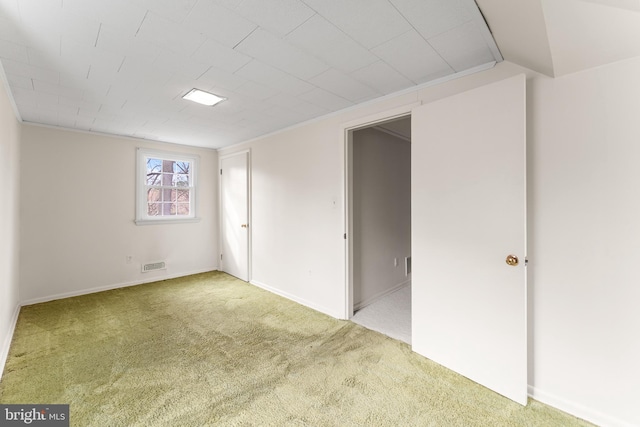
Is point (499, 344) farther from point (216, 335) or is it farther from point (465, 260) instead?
point (216, 335)

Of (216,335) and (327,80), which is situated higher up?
(327,80)

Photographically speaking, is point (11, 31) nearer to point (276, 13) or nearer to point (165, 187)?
point (276, 13)

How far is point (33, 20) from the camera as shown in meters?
1.52

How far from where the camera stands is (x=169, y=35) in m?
1.66

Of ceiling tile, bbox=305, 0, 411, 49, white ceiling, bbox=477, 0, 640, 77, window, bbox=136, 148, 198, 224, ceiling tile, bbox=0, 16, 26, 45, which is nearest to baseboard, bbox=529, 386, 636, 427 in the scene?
white ceiling, bbox=477, 0, 640, 77

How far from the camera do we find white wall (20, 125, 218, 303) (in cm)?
352

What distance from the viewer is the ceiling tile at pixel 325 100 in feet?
8.42

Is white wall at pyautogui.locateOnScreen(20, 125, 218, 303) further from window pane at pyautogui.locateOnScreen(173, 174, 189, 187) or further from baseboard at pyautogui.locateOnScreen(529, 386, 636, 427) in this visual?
baseboard at pyautogui.locateOnScreen(529, 386, 636, 427)

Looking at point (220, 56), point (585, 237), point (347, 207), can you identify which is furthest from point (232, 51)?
point (585, 237)

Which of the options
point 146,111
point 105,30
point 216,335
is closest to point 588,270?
point 216,335

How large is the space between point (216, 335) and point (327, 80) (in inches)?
103

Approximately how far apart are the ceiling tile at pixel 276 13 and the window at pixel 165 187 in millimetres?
3783

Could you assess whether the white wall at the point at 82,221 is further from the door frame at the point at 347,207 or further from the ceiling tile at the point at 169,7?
the ceiling tile at the point at 169,7

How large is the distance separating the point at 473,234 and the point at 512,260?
29cm
